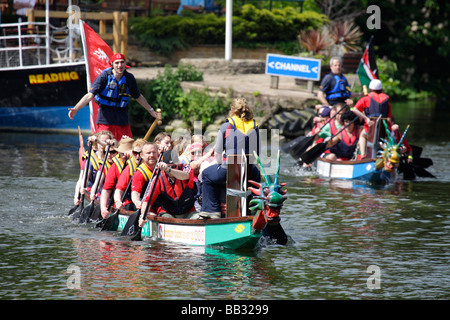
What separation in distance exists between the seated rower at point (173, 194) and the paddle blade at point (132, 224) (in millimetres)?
129

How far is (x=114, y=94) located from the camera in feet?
43.5

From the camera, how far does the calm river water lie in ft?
30.0

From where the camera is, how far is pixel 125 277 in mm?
9516

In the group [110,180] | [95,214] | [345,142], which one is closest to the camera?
[110,180]

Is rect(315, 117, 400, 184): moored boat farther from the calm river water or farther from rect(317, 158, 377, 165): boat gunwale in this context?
the calm river water

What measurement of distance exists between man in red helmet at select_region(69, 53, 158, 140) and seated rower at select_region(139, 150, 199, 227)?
251 centimetres

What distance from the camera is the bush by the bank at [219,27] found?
2920 cm

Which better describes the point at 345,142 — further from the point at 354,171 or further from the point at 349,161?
the point at 354,171

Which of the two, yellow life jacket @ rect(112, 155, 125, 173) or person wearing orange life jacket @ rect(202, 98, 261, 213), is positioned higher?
person wearing orange life jacket @ rect(202, 98, 261, 213)

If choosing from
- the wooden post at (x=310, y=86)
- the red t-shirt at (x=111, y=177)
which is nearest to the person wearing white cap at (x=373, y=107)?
the red t-shirt at (x=111, y=177)

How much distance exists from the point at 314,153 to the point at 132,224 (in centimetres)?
687

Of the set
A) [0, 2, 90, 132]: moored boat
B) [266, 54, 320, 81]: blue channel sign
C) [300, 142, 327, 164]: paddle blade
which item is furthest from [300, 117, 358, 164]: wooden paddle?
[0, 2, 90, 132]: moored boat

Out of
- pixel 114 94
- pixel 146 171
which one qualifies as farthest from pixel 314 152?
pixel 146 171
